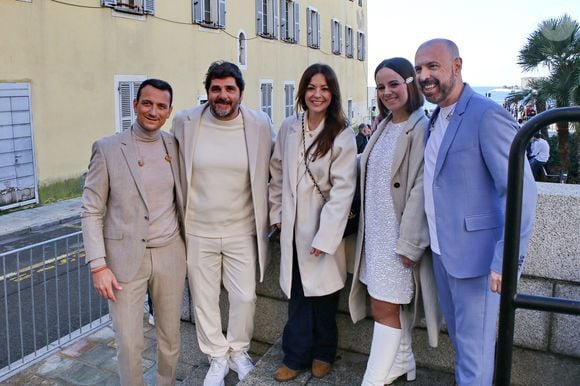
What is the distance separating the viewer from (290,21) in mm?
24938

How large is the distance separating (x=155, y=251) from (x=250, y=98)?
1892cm

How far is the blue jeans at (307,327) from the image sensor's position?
3.32 m

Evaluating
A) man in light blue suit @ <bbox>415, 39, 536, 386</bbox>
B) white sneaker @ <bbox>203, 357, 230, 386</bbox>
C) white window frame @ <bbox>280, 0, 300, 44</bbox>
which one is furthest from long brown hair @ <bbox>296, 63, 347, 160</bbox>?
white window frame @ <bbox>280, 0, 300, 44</bbox>

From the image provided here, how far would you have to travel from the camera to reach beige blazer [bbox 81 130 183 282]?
304 cm

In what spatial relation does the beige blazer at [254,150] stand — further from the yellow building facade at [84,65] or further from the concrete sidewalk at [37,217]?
the yellow building facade at [84,65]

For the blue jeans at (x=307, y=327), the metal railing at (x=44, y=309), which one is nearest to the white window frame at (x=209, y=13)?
the metal railing at (x=44, y=309)

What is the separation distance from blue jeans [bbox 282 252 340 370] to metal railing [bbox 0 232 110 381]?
7.20 feet

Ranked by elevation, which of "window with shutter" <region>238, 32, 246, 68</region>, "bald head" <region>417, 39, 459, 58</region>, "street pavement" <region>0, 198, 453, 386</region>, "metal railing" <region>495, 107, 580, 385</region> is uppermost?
"window with shutter" <region>238, 32, 246, 68</region>

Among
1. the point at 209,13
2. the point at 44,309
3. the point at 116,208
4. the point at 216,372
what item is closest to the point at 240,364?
Answer: the point at 216,372

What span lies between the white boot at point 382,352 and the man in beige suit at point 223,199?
0.86 meters

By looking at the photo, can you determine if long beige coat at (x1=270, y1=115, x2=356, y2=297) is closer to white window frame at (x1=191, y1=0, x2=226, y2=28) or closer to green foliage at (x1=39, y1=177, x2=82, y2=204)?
green foliage at (x1=39, y1=177, x2=82, y2=204)

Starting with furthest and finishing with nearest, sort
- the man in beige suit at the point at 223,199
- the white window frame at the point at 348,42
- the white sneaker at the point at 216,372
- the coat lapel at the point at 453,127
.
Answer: the white window frame at the point at 348,42, the white sneaker at the point at 216,372, the man in beige suit at the point at 223,199, the coat lapel at the point at 453,127

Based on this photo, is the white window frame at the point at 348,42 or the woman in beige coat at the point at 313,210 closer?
the woman in beige coat at the point at 313,210

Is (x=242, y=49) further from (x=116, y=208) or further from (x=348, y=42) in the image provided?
(x=116, y=208)
